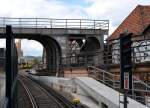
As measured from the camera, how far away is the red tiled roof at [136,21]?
3803 cm

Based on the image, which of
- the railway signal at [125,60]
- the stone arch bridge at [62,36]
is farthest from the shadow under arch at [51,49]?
the railway signal at [125,60]

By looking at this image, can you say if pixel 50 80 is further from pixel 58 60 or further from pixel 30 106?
pixel 30 106

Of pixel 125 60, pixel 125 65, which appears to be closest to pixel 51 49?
pixel 125 60

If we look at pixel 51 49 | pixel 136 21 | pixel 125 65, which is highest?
pixel 136 21

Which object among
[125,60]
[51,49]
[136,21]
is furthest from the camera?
[51,49]

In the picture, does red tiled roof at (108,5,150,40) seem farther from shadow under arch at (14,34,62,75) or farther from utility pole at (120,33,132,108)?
utility pole at (120,33,132,108)

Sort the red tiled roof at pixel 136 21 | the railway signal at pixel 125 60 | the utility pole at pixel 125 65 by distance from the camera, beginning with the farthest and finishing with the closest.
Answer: the red tiled roof at pixel 136 21 → the railway signal at pixel 125 60 → the utility pole at pixel 125 65

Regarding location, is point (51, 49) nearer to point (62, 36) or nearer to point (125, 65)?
point (62, 36)

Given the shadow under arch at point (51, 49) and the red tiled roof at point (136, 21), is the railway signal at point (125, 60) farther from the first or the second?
the shadow under arch at point (51, 49)

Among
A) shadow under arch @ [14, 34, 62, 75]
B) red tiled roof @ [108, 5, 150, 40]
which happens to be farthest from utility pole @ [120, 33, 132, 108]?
shadow under arch @ [14, 34, 62, 75]

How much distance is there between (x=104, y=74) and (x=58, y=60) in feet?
55.2

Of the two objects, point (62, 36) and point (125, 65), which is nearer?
point (125, 65)

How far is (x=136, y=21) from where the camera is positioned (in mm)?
39875

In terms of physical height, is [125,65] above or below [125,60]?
below
